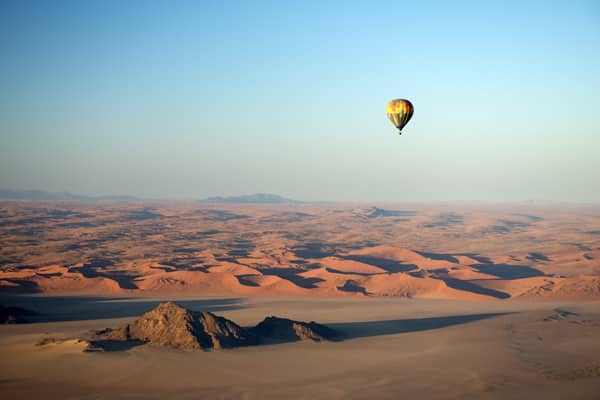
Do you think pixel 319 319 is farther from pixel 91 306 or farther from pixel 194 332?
pixel 91 306

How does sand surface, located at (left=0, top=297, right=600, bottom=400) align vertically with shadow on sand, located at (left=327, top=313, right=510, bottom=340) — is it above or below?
above

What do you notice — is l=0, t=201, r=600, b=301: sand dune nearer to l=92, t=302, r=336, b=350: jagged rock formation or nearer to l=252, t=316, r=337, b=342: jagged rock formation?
l=252, t=316, r=337, b=342: jagged rock formation

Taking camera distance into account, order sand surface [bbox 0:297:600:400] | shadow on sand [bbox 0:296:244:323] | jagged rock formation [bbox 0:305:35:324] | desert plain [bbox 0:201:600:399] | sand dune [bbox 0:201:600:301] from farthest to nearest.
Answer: sand dune [bbox 0:201:600:301] → shadow on sand [bbox 0:296:244:323] → jagged rock formation [bbox 0:305:35:324] → desert plain [bbox 0:201:600:399] → sand surface [bbox 0:297:600:400]

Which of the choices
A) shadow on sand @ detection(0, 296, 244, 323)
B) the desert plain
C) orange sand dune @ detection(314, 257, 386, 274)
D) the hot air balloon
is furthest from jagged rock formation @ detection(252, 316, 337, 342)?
orange sand dune @ detection(314, 257, 386, 274)

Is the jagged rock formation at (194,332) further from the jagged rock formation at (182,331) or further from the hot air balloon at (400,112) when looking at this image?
the hot air balloon at (400,112)

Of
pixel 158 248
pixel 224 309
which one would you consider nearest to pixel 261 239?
pixel 158 248

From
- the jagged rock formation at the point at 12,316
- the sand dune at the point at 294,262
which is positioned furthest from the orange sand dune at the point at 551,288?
the jagged rock formation at the point at 12,316
